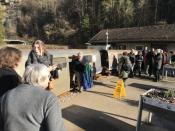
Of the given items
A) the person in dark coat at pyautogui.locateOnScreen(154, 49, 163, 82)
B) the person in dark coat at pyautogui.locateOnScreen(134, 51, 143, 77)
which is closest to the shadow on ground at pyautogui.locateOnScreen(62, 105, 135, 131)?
the person in dark coat at pyautogui.locateOnScreen(154, 49, 163, 82)

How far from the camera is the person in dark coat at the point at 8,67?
3.98m

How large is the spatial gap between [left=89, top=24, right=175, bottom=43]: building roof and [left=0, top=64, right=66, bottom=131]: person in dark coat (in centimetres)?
2538

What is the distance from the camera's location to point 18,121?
309 centimetres

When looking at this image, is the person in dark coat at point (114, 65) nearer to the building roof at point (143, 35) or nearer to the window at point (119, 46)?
the building roof at point (143, 35)

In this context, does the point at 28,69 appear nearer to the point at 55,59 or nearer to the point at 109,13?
the point at 55,59

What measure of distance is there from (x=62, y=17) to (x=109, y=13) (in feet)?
49.8

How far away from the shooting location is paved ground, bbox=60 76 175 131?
25.6ft

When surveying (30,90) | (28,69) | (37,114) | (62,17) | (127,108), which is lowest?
(127,108)

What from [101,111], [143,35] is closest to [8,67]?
[101,111]

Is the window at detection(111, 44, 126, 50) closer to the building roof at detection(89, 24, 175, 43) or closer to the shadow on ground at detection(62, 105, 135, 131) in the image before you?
the building roof at detection(89, 24, 175, 43)

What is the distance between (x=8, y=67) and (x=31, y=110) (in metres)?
1.24

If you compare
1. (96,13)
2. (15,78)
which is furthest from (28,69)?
(96,13)

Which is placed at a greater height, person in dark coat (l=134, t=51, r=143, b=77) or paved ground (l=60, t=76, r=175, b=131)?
person in dark coat (l=134, t=51, r=143, b=77)

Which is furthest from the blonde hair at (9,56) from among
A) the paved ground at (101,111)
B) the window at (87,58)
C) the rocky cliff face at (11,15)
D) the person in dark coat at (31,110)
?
the rocky cliff face at (11,15)
